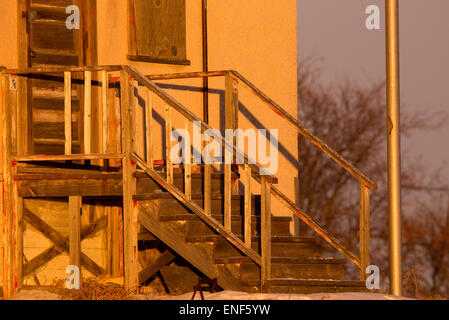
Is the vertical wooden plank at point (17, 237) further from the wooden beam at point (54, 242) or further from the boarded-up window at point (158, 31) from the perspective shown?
the boarded-up window at point (158, 31)

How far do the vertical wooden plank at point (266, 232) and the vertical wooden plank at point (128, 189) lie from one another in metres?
1.54

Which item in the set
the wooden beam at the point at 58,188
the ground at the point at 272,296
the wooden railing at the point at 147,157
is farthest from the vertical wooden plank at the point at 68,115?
the ground at the point at 272,296

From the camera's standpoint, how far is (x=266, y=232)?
11000 mm

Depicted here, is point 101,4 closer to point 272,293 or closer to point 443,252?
point 272,293

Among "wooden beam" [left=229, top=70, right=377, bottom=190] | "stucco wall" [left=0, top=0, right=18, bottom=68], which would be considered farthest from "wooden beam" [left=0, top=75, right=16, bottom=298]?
"wooden beam" [left=229, top=70, right=377, bottom=190]

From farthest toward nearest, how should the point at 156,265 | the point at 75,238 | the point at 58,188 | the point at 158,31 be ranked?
the point at 158,31, the point at 156,265, the point at 75,238, the point at 58,188

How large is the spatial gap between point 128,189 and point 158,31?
2.90 meters

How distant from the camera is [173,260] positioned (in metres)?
14.0

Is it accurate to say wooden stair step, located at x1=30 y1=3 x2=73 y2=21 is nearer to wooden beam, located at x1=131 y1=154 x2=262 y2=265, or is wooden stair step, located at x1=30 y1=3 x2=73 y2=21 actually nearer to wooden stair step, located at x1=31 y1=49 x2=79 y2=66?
wooden stair step, located at x1=31 y1=49 x2=79 y2=66

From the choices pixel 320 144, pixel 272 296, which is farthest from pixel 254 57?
pixel 272 296

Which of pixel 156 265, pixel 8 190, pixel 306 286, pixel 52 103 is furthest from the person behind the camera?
pixel 156 265

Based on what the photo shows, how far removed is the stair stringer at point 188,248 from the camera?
36.4ft

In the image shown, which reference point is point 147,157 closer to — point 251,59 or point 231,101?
point 231,101

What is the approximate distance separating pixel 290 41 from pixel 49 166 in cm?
424
